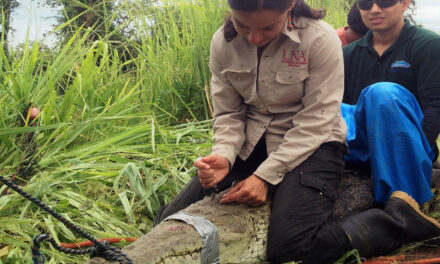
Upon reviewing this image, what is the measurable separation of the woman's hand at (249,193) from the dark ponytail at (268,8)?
2.56ft

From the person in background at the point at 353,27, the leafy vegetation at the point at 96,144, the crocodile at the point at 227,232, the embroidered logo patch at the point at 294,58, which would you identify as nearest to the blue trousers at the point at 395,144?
the crocodile at the point at 227,232

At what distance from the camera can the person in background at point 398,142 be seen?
2600 millimetres

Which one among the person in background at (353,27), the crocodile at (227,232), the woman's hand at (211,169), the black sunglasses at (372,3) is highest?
the black sunglasses at (372,3)

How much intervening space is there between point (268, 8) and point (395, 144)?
1.04 meters

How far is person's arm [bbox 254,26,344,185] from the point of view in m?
2.52

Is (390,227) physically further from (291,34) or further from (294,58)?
(291,34)

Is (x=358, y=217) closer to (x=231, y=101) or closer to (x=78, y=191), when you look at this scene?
Answer: (x=231, y=101)

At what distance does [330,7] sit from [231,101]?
4.31 m

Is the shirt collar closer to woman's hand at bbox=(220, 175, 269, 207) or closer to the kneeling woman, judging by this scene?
the kneeling woman

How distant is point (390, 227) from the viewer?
2604 mm

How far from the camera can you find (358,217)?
8.56ft

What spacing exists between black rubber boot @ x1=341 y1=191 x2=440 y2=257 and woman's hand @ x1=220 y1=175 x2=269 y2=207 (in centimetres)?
45

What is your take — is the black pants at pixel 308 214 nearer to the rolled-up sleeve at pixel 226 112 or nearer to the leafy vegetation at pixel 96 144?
the rolled-up sleeve at pixel 226 112

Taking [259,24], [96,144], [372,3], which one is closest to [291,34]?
[259,24]
